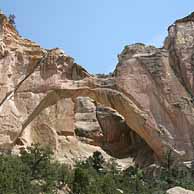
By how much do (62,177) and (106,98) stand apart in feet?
22.6

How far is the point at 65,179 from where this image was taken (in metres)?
16.8

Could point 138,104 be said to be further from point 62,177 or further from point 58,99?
point 62,177

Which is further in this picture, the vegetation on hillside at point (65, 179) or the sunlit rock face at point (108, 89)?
the sunlit rock face at point (108, 89)

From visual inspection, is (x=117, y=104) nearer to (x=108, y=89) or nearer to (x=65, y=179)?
(x=108, y=89)

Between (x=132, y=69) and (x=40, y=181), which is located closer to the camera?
(x=40, y=181)

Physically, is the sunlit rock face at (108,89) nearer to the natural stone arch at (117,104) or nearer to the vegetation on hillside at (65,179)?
the natural stone arch at (117,104)

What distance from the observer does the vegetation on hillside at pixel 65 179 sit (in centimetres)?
1477

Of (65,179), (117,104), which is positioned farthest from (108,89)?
(65,179)

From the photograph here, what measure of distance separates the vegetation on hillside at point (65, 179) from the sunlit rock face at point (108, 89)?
303 cm

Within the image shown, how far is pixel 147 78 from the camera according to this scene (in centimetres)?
2323

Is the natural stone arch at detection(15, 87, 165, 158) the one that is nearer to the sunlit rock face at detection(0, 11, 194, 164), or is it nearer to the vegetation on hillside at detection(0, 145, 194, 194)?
the sunlit rock face at detection(0, 11, 194, 164)

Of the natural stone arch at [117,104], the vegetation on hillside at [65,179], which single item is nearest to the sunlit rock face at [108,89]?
the natural stone arch at [117,104]

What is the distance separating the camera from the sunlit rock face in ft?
73.9

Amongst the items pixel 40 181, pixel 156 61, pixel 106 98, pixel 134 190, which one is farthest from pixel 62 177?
pixel 156 61
